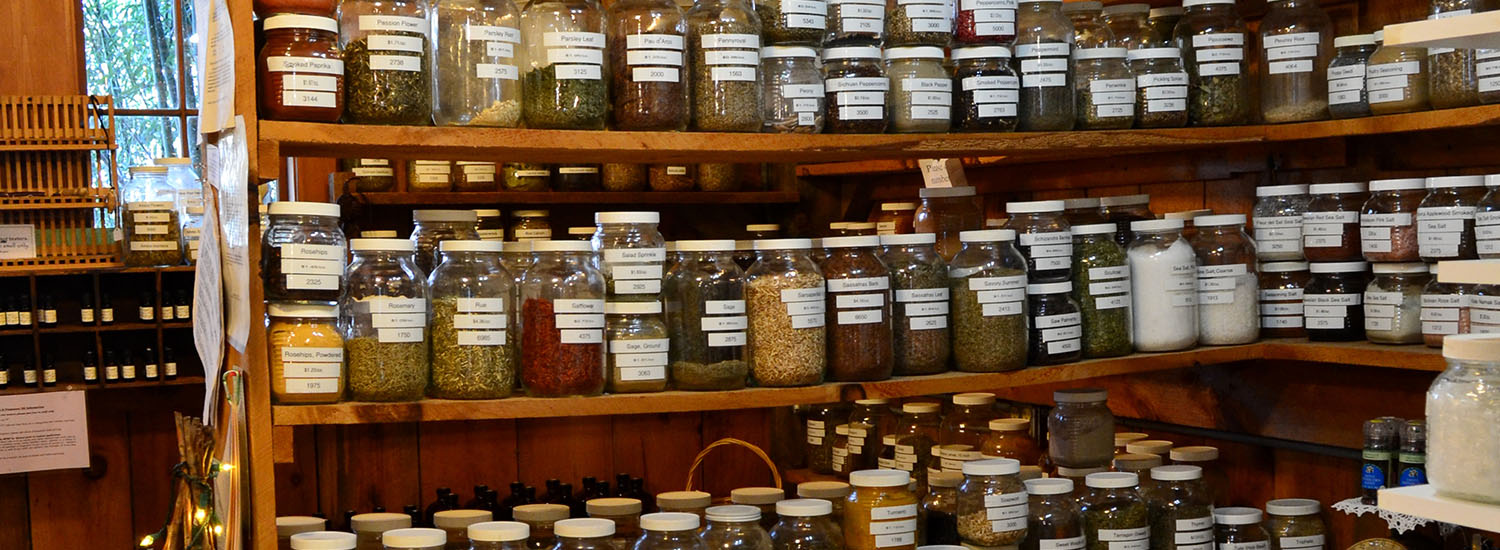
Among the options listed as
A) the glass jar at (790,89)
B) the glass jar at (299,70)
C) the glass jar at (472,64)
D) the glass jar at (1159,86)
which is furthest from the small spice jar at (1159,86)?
the glass jar at (299,70)

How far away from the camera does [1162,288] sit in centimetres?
211

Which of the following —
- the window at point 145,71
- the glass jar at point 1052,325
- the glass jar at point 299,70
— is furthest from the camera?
the window at point 145,71

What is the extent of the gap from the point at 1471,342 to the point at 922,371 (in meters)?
0.88

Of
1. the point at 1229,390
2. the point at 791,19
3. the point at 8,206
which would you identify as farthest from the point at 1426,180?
the point at 8,206

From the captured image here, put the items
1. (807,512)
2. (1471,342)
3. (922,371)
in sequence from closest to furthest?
(1471,342), (807,512), (922,371)

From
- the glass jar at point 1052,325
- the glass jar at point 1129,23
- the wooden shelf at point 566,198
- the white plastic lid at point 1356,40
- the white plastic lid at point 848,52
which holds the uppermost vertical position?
the glass jar at point 1129,23

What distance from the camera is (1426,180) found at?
76.4 inches

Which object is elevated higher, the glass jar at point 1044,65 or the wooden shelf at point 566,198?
the glass jar at point 1044,65

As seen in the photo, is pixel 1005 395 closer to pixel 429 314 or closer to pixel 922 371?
A: pixel 922 371

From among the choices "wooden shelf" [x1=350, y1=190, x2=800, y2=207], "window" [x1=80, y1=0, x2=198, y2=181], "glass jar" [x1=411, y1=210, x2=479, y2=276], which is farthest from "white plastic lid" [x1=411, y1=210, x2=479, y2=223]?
"window" [x1=80, y1=0, x2=198, y2=181]

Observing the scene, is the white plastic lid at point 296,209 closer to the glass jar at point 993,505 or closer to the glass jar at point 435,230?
the glass jar at point 435,230

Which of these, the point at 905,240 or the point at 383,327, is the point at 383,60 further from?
the point at 905,240

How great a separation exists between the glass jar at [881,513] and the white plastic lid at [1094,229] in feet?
1.64

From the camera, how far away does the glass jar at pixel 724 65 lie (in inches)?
68.7
